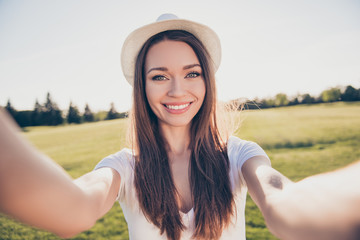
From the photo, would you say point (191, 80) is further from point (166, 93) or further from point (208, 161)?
point (208, 161)

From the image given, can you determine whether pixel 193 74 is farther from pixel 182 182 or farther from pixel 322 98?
pixel 322 98

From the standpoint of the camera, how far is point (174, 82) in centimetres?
202

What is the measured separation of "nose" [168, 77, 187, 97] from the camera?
2008mm

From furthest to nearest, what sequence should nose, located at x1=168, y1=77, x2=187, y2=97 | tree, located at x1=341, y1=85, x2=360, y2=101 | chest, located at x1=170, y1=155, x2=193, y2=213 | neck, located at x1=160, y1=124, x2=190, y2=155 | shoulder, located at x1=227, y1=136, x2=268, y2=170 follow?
tree, located at x1=341, y1=85, x2=360, y2=101 → neck, located at x1=160, y1=124, x2=190, y2=155 → nose, located at x1=168, y1=77, x2=187, y2=97 → chest, located at x1=170, y1=155, x2=193, y2=213 → shoulder, located at x1=227, y1=136, x2=268, y2=170

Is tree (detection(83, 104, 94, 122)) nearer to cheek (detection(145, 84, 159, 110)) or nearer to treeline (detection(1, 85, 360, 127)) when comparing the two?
treeline (detection(1, 85, 360, 127))

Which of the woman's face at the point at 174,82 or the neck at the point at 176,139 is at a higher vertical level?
the woman's face at the point at 174,82

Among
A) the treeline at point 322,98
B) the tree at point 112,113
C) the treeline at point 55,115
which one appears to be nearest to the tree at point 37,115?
the treeline at point 55,115

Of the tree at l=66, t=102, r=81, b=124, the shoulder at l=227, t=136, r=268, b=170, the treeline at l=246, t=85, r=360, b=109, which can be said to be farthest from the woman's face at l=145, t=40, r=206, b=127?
the tree at l=66, t=102, r=81, b=124

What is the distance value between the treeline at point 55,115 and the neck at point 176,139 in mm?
47276

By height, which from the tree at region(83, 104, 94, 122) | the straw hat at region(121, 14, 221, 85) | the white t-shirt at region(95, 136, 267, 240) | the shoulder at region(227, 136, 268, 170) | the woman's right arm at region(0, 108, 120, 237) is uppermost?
the straw hat at region(121, 14, 221, 85)

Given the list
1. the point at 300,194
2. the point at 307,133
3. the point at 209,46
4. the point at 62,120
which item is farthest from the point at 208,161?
the point at 62,120

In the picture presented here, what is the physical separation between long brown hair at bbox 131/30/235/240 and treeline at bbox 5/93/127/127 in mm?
47296

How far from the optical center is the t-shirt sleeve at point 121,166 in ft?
5.74

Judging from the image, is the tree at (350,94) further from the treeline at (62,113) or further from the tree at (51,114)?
the tree at (51,114)
